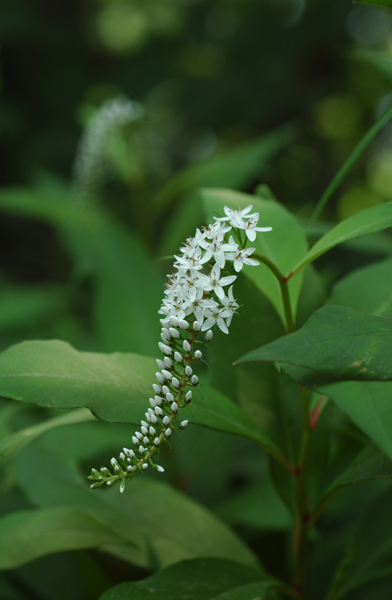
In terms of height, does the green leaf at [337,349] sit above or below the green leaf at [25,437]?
below

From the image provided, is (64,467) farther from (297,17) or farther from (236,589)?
(297,17)

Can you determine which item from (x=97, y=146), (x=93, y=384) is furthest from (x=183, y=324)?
(x=97, y=146)

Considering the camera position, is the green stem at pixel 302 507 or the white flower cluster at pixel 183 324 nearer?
the white flower cluster at pixel 183 324

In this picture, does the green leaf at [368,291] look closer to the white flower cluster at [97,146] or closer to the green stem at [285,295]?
the green stem at [285,295]

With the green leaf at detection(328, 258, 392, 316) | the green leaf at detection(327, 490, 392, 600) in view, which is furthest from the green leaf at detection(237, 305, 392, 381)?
the green leaf at detection(327, 490, 392, 600)

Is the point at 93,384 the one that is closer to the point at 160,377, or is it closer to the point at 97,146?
the point at 160,377

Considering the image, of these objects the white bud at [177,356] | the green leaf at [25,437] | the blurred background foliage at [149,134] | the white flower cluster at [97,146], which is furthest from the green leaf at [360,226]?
the white flower cluster at [97,146]

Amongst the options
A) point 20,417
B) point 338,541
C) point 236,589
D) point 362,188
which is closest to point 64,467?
point 20,417
